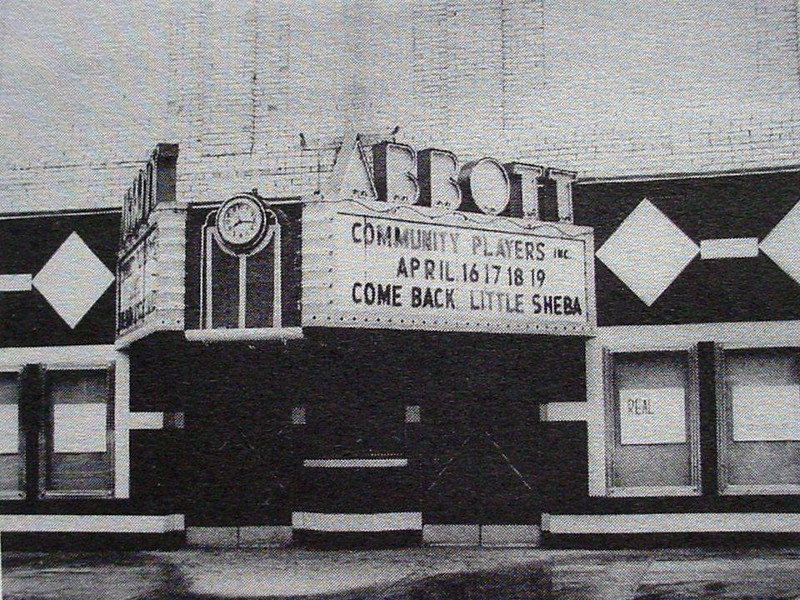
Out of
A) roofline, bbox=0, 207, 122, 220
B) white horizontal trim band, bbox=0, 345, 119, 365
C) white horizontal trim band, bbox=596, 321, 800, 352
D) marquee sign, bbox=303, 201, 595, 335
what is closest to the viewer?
marquee sign, bbox=303, 201, 595, 335

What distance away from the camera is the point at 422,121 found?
8648 mm

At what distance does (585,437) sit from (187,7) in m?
5.10

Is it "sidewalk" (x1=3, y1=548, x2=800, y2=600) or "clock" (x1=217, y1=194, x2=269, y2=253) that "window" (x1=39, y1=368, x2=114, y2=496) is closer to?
"sidewalk" (x1=3, y1=548, x2=800, y2=600)

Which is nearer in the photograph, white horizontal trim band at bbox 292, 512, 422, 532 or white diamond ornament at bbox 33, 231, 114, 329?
white horizontal trim band at bbox 292, 512, 422, 532

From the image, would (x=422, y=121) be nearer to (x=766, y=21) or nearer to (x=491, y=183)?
(x=491, y=183)

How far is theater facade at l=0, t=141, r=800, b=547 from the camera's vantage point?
25.6ft

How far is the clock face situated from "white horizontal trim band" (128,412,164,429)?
2472mm

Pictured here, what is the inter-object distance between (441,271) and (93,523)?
4.17 meters

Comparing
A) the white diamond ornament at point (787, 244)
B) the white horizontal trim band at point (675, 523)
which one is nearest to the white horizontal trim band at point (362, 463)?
the white horizontal trim band at point (675, 523)

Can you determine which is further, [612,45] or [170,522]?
[170,522]

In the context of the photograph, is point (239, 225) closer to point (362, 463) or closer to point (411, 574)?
point (362, 463)

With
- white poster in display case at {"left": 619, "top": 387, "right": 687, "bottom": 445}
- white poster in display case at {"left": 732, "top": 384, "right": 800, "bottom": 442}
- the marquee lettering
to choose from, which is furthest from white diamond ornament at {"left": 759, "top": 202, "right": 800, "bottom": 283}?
the marquee lettering

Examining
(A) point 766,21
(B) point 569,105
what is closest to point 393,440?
(B) point 569,105

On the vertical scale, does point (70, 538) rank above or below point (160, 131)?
below
